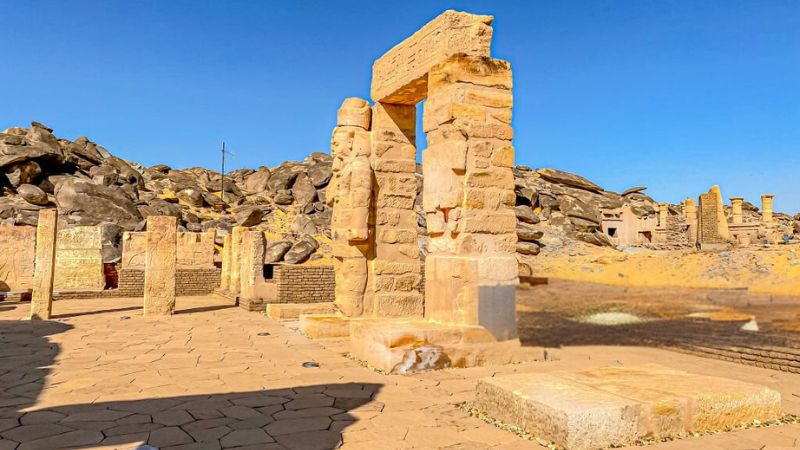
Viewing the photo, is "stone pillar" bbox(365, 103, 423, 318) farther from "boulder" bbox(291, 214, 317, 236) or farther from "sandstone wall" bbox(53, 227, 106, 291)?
"boulder" bbox(291, 214, 317, 236)

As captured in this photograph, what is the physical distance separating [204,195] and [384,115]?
3158 cm

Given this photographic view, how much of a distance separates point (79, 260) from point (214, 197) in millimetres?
22428

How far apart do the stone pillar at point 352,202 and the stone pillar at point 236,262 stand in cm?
710

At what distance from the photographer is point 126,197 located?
29000 millimetres

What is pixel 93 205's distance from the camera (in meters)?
26.9

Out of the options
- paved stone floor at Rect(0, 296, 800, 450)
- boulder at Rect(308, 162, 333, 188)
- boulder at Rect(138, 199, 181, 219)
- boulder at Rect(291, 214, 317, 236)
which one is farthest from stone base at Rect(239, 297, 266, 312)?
boulder at Rect(308, 162, 333, 188)

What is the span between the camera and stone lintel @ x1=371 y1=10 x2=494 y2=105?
638 cm

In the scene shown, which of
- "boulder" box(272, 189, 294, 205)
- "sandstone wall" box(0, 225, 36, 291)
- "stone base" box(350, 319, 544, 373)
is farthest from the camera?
"boulder" box(272, 189, 294, 205)

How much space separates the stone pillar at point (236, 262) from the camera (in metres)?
14.6

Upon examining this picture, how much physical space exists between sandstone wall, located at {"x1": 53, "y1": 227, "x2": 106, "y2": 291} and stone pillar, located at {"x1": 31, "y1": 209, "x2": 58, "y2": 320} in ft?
20.0

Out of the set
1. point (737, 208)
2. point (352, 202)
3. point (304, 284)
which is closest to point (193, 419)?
point (352, 202)

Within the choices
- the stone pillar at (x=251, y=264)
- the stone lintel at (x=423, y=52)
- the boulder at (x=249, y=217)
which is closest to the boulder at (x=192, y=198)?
the boulder at (x=249, y=217)

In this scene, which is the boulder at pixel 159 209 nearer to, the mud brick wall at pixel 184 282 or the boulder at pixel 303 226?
the boulder at pixel 303 226

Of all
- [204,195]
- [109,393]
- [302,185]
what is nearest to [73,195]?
[204,195]
